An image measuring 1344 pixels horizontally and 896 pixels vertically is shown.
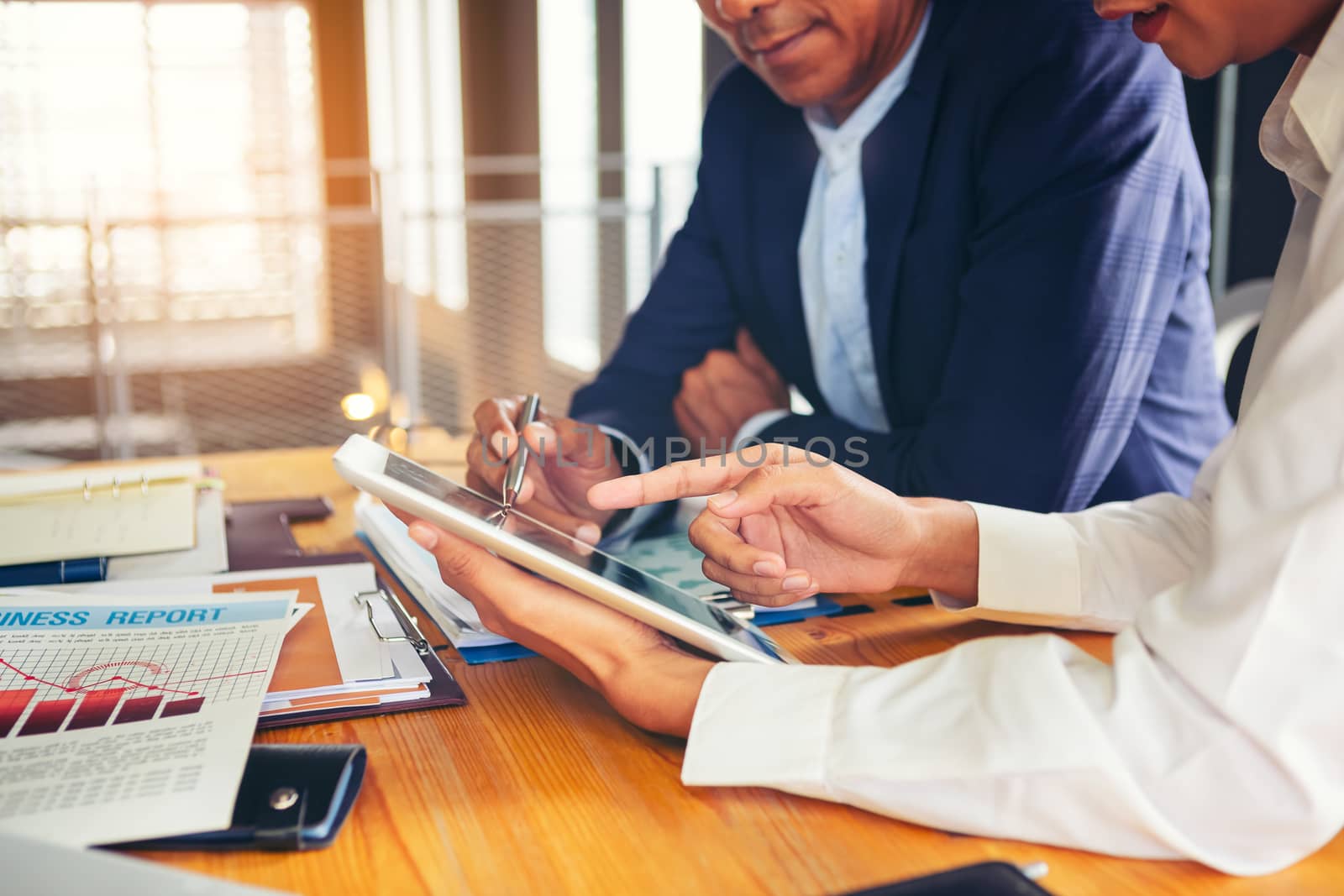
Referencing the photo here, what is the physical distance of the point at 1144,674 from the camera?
1.79ft

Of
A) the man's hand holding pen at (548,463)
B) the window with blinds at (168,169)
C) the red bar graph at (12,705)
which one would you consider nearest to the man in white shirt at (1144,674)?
the man's hand holding pen at (548,463)

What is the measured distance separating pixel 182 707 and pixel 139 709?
23mm

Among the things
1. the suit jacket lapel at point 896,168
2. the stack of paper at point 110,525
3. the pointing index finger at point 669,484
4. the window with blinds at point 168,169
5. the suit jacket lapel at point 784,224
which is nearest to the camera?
the pointing index finger at point 669,484

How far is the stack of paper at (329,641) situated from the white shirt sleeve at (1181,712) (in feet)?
0.71

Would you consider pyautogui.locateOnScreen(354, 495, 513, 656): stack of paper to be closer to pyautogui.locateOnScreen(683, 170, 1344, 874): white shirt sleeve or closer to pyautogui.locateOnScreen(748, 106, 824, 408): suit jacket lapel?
pyautogui.locateOnScreen(683, 170, 1344, 874): white shirt sleeve

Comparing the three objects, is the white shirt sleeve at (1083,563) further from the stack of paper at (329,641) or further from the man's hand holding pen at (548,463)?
the stack of paper at (329,641)

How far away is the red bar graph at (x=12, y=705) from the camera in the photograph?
0.61m

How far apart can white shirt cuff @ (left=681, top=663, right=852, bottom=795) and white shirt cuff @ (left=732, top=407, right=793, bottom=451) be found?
589 mm

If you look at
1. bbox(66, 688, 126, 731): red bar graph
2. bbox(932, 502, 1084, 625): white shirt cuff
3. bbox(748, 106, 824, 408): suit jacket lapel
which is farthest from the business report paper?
bbox(748, 106, 824, 408): suit jacket lapel

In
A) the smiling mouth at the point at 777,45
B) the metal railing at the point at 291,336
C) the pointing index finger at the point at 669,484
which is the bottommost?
the metal railing at the point at 291,336

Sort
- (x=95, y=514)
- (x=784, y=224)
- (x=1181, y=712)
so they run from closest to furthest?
(x=1181, y=712) → (x=95, y=514) → (x=784, y=224)

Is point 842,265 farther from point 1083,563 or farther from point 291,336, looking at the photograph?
point 291,336

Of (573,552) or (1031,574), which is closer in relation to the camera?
(573,552)

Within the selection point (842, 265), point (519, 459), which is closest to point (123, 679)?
point (519, 459)
